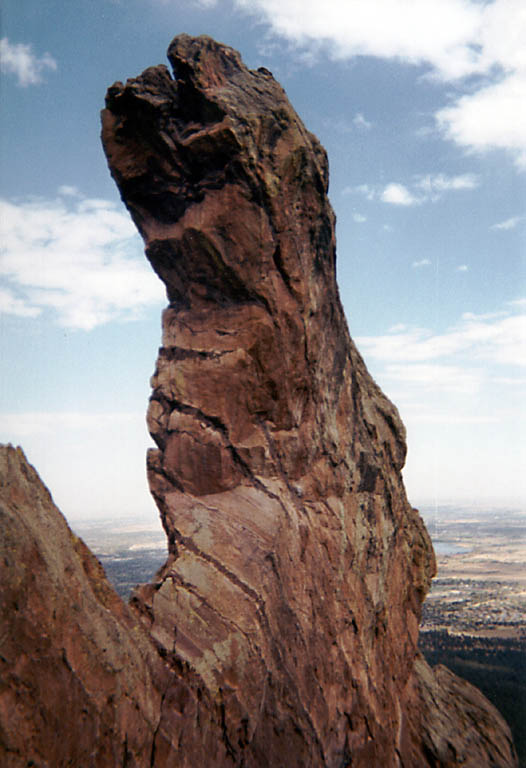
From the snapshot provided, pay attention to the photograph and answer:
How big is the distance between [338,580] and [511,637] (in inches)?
2295

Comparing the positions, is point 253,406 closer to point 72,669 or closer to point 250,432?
point 250,432

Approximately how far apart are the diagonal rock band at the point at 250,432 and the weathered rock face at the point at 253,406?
52 millimetres

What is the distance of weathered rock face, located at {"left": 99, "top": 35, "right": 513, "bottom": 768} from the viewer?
14758 millimetres

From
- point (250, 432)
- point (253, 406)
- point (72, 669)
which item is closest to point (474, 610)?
point (250, 432)

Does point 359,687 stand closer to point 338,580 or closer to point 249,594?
point 338,580

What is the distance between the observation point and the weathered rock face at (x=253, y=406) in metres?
14.8

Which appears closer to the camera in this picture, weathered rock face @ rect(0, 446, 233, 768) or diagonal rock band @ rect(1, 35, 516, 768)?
weathered rock face @ rect(0, 446, 233, 768)

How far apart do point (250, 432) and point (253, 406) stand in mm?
771

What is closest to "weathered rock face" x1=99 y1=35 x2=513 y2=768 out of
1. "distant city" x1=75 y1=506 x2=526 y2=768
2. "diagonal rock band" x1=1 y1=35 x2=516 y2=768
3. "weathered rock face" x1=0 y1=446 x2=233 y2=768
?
"diagonal rock band" x1=1 y1=35 x2=516 y2=768

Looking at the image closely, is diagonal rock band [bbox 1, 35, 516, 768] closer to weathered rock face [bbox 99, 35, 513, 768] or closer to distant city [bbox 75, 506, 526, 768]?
weathered rock face [bbox 99, 35, 513, 768]

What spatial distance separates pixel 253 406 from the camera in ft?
55.9

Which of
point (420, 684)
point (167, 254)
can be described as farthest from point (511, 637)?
point (167, 254)

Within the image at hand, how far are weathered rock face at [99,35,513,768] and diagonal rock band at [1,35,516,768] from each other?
0.05m

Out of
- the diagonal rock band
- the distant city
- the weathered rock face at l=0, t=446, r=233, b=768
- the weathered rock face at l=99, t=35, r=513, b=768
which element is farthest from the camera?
the distant city
